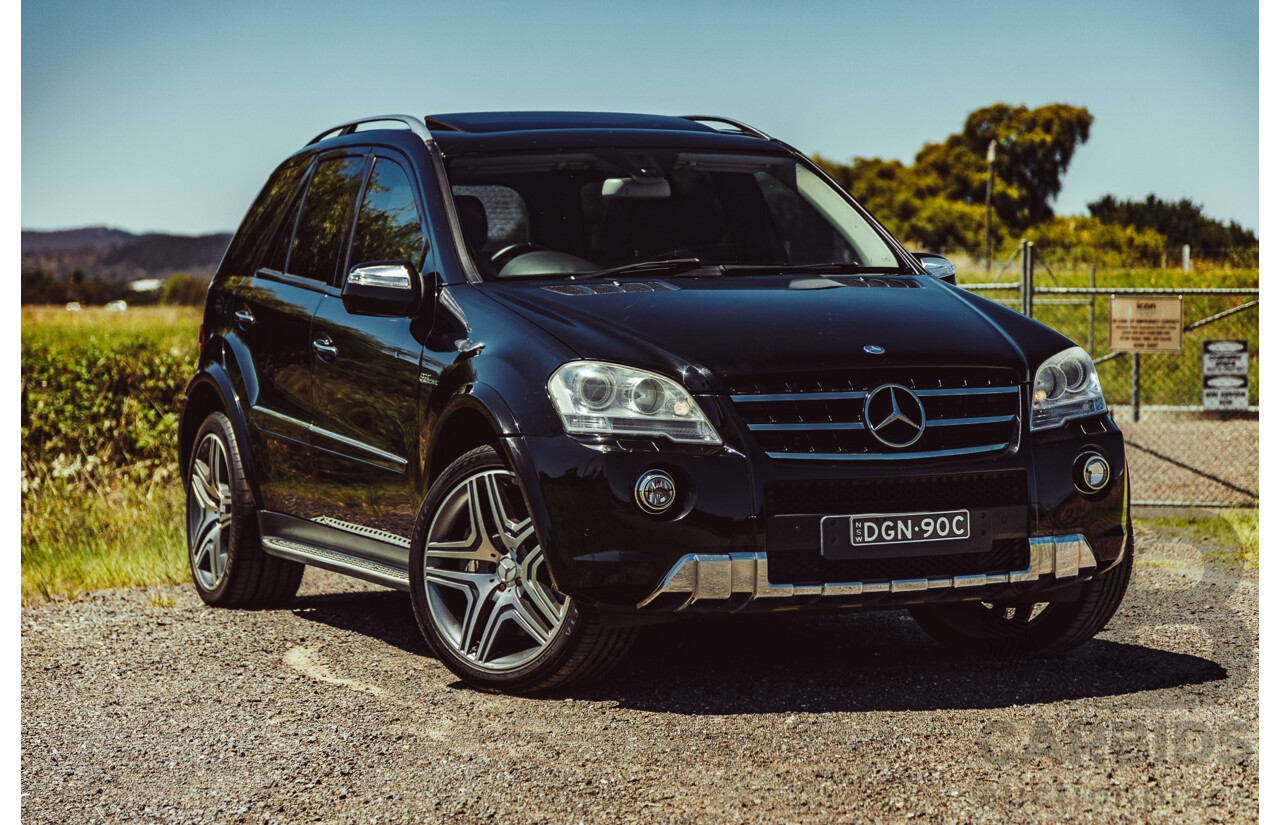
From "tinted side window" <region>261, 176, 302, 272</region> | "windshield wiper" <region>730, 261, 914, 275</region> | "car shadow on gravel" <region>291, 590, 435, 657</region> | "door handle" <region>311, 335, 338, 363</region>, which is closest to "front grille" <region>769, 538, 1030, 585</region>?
"windshield wiper" <region>730, 261, 914, 275</region>

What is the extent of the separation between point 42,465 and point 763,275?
7.89 meters

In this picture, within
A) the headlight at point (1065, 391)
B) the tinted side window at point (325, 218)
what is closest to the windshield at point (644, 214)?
the tinted side window at point (325, 218)

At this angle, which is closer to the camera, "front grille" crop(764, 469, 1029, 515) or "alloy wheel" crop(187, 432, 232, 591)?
"front grille" crop(764, 469, 1029, 515)

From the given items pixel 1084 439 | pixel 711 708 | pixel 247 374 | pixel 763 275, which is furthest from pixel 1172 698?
pixel 247 374

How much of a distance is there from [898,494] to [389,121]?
3.04m

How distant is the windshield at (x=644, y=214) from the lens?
6027 mm

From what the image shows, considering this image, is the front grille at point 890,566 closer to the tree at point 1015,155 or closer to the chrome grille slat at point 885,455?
the chrome grille slat at point 885,455

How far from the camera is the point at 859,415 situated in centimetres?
494

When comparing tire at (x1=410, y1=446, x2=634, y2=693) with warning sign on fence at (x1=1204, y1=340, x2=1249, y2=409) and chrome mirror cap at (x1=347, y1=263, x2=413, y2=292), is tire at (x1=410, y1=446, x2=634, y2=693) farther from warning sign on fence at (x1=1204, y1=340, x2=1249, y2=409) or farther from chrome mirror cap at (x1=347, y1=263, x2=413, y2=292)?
warning sign on fence at (x1=1204, y1=340, x2=1249, y2=409)

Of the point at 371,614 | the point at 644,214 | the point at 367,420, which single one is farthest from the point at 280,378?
the point at 644,214

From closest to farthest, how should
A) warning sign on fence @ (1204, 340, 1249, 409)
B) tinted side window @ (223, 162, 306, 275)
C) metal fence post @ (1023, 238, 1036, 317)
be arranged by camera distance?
tinted side window @ (223, 162, 306, 275), metal fence post @ (1023, 238, 1036, 317), warning sign on fence @ (1204, 340, 1249, 409)

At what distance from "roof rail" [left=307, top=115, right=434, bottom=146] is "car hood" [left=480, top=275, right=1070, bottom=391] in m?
1.05

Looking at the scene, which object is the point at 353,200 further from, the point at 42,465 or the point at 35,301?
the point at 35,301

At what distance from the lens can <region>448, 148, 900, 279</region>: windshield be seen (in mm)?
6027
